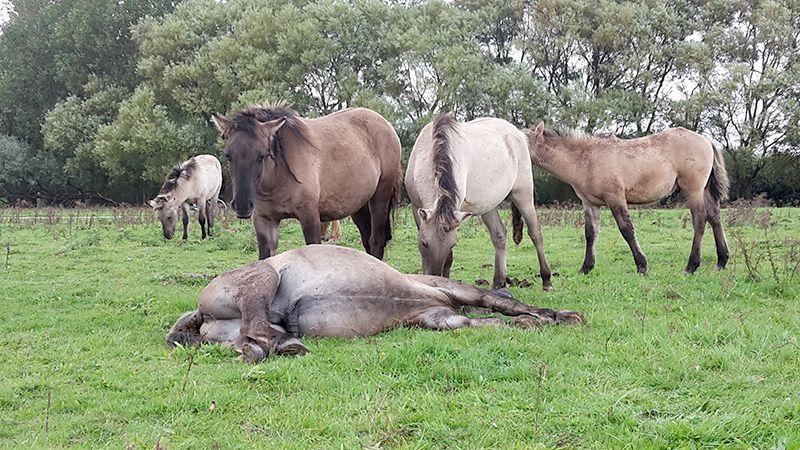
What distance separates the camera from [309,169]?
21.1 feet

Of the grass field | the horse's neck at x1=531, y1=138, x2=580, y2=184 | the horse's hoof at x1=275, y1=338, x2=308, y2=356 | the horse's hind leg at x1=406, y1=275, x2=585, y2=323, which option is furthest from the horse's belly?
the horse's neck at x1=531, y1=138, x2=580, y2=184

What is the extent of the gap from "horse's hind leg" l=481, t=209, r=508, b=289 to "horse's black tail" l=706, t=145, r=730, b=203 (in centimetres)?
352

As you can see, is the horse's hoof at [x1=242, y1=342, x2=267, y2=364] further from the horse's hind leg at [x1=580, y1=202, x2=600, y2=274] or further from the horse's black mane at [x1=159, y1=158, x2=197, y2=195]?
the horse's black mane at [x1=159, y1=158, x2=197, y2=195]

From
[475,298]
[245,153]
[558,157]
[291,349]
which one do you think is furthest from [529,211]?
[291,349]

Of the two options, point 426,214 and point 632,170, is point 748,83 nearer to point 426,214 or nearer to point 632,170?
point 632,170

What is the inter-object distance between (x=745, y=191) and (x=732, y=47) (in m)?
6.35

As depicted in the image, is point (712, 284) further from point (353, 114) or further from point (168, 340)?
point (168, 340)

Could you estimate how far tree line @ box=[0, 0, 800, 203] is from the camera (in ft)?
83.8

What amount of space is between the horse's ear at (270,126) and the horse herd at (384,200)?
20mm

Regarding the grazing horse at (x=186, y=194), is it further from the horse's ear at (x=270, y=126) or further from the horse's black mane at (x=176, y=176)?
the horse's ear at (x=270, y=126)

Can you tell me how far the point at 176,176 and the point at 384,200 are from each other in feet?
29.6

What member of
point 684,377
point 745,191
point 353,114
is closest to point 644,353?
point 684,377

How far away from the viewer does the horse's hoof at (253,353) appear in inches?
162

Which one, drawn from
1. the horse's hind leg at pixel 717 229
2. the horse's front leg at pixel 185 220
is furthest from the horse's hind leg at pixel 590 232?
the horse's front leg at pixel 185 220
